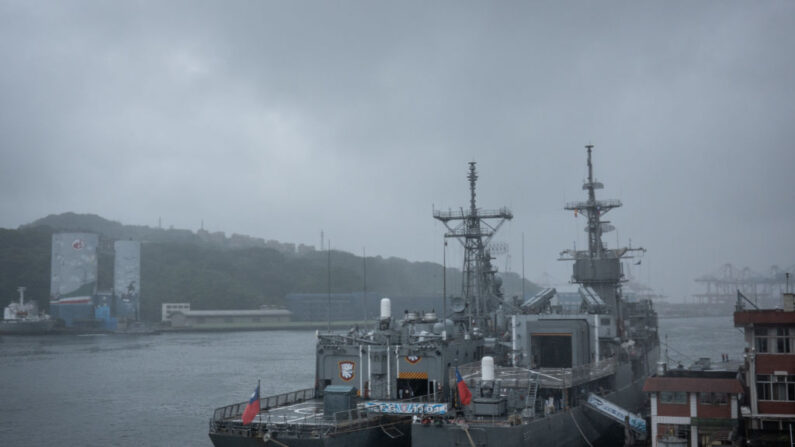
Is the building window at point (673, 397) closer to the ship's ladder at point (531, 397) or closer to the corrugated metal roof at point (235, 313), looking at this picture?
the ship's ladder at point (531, 397)

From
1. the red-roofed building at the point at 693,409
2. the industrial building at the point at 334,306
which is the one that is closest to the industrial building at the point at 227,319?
the industrial building at the point at 334,306

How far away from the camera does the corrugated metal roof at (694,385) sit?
22.3 metres

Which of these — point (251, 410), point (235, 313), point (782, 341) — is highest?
point (782, 341)

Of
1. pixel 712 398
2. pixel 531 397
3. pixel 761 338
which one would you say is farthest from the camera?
pixel 531 397

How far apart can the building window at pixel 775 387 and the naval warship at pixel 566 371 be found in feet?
18.5

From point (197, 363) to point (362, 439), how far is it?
2177 inches

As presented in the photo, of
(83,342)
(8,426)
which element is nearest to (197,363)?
(8,426)

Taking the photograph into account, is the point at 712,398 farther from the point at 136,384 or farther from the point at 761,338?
the point at 136,384

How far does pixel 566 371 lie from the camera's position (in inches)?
1152

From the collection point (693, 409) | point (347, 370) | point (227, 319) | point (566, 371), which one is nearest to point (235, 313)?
point (227, 319)

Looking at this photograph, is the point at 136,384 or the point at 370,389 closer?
the point at 370,389

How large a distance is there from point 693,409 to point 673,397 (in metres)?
0.73

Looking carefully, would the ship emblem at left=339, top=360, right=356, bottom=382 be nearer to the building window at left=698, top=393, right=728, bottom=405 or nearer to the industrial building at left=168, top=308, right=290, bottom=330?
the building window at left=698, top=393, right=728, bottom=405

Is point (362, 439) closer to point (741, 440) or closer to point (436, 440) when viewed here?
point (436, 440)
